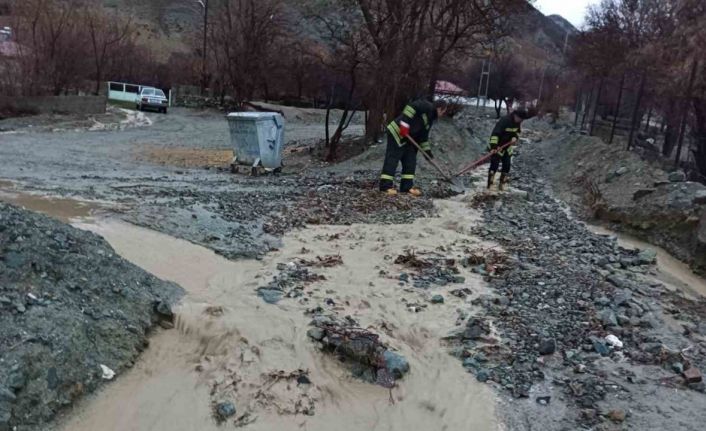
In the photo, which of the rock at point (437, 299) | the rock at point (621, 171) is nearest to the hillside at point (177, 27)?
the rock at point (621, 171)

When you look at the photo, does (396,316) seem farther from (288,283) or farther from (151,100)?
(151,100)

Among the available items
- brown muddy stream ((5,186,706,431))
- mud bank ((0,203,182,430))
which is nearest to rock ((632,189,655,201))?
brown muddy stream ((5,186,706,431))

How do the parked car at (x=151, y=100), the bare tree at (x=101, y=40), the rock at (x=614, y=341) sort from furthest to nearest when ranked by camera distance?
the bare tree at (x=101, y=40), the parked car at (x=151, y=100), the rock at (x=614, y=341)

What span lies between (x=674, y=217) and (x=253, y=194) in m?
6.21

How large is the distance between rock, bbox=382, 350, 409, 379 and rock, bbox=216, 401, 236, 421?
1092 millimetres

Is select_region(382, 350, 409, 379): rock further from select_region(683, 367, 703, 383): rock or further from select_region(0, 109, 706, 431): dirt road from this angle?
select_region(683, 367, 703, 383): rock

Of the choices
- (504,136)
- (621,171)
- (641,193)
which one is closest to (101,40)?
(504,136)

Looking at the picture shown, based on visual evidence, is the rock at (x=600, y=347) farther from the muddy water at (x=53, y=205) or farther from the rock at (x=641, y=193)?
the rock at (x=641, y=193)

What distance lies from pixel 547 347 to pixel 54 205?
5663 millimetres

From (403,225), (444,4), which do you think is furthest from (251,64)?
(403,225)

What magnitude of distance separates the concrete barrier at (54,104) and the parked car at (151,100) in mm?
5937

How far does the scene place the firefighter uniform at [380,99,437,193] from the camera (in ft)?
32.0

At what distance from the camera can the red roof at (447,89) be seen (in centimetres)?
2247

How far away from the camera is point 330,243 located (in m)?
6.91
